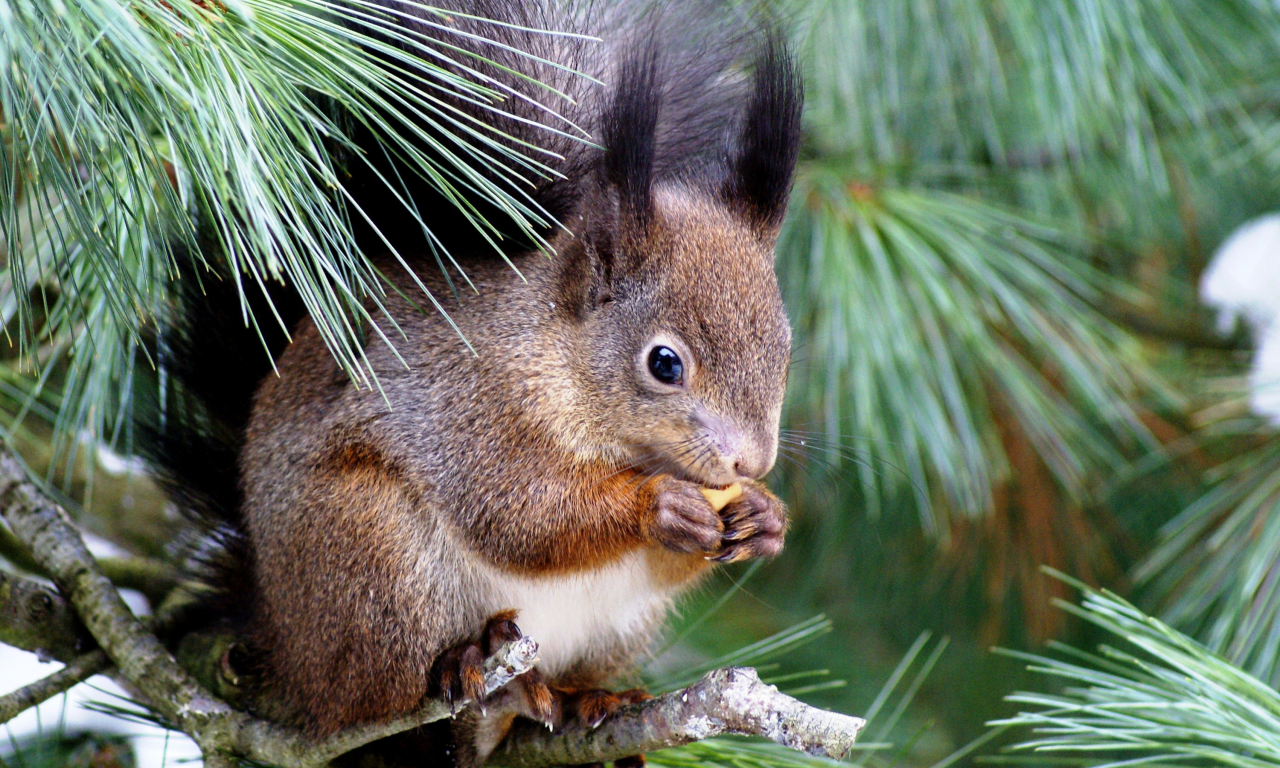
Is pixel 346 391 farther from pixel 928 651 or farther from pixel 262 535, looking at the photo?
pixel 928 651

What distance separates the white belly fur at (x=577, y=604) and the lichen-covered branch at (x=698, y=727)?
107 mm

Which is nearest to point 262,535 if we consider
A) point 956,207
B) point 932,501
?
point 956,207

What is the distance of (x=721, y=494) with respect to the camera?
4.30 ft

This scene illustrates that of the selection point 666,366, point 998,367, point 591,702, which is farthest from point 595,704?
point 998,367

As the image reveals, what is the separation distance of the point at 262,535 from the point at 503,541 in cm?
30

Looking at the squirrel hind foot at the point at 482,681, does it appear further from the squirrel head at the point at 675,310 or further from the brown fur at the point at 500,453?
the squirrel head at the point at 675,310

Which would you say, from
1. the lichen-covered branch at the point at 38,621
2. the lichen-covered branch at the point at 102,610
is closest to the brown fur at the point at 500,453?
the lichen-covered branch at the point at 102,610

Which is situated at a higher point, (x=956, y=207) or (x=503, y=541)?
(x=956, y=207)

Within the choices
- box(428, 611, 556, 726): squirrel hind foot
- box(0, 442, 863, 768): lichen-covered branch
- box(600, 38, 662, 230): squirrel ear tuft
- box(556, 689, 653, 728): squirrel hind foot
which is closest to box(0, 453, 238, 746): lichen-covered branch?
box(0, 442, 863, 768): lichen-covered branch

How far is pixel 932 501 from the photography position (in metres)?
2.40

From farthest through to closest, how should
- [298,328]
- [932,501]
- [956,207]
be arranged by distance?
[932,501] → [956,207] → [298,328]

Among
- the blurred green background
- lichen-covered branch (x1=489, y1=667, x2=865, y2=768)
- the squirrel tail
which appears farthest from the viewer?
the blurred green background

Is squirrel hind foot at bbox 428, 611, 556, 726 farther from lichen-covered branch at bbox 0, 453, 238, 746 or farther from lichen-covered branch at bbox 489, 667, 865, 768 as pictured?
lichen-covered branch at bbox 0, 453, 238, 746

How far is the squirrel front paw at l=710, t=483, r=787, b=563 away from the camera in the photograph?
1266 mm
